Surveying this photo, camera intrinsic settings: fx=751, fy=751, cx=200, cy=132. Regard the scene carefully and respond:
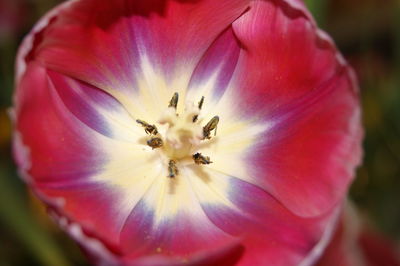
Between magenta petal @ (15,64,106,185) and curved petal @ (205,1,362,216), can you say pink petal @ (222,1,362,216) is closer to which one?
curved petal @ (205,1,362,216)

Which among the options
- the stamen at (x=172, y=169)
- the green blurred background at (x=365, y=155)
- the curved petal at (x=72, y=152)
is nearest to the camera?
the curved petal at (x=72, y=152)

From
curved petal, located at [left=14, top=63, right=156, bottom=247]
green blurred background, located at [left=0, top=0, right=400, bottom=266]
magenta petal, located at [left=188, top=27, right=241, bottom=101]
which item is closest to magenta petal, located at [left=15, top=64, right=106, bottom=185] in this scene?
curved petal, located at [left=14, top=63, right=156, bottom=247]

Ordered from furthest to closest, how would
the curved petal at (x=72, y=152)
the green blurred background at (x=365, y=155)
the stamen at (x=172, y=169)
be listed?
1. the green blurred background at (x=365, y=155)
2. the stamen at (x=172, y=169)
3. the curved petal at (x=72, y=152)

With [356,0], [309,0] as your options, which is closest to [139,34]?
[309,0]

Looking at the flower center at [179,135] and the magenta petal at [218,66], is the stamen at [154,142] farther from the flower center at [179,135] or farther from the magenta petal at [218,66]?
the magenta petal at [218,66]

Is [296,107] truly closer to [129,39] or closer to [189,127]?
[189,127]

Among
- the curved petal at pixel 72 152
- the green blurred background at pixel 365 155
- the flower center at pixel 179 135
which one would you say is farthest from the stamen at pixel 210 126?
the green blurred background at pixel 365 155

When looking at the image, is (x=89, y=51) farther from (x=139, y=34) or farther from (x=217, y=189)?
(x=217, y=189)
